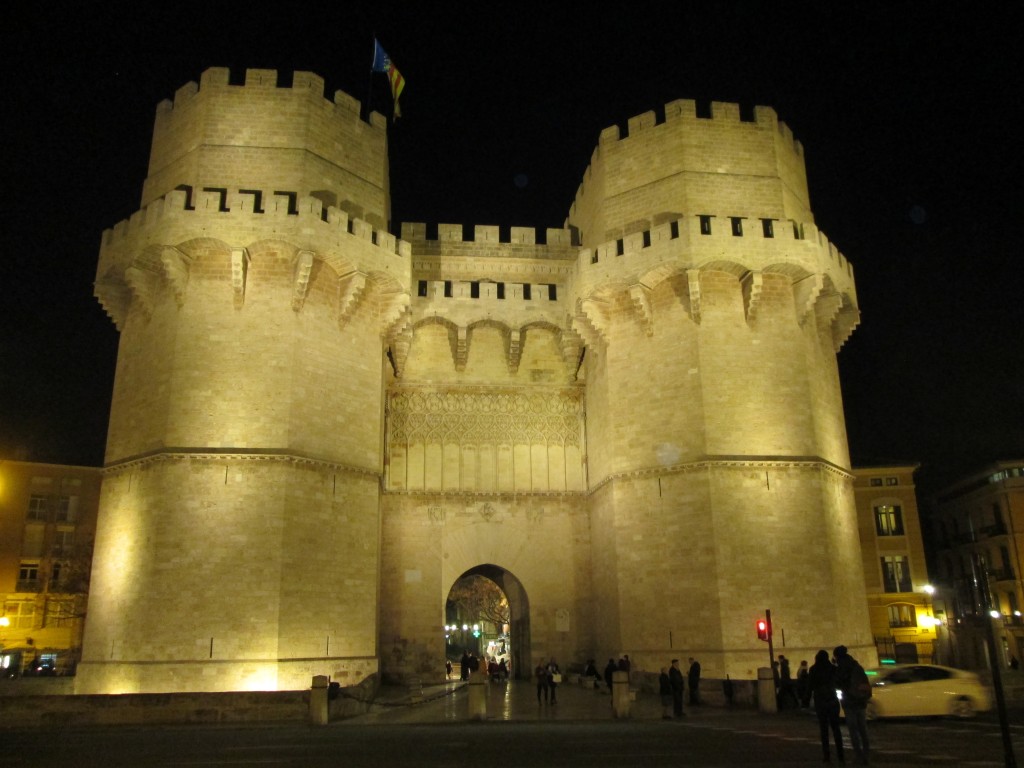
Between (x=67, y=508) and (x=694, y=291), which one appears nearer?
(x=694, y=291)

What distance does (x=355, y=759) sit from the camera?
9.64 m

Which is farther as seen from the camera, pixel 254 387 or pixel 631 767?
pixel 254 387

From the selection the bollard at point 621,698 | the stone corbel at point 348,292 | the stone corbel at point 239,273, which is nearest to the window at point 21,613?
the stone corbel at point 239,273

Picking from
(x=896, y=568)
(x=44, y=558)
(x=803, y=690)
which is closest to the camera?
(x=803, y=690)

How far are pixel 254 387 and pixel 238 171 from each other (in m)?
5.79

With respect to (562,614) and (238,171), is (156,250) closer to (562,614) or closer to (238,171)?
(238,171)

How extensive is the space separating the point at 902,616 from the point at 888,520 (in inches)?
159

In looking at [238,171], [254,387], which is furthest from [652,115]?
[254,387]

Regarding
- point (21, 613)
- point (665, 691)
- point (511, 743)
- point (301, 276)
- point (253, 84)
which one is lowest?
point (511, 743)

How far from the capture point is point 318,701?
14.4 meters

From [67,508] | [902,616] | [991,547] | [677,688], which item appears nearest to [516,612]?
[677,688]

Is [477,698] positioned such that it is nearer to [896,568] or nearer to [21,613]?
[896,568]

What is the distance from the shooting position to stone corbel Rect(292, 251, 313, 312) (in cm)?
1923

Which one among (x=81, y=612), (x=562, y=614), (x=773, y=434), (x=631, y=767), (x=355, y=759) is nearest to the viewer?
(x=631, y=767)
